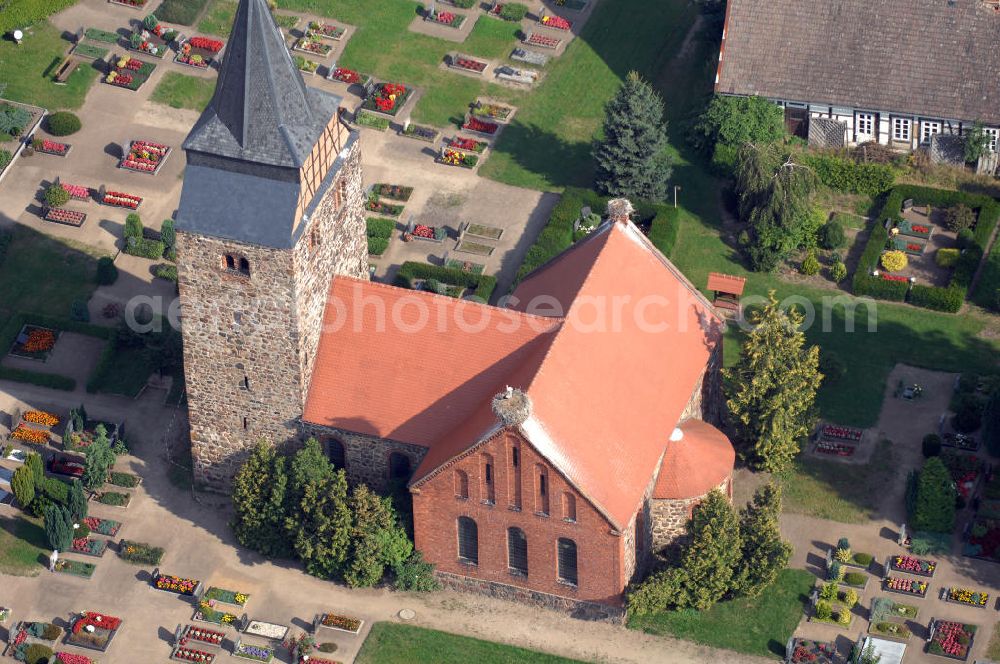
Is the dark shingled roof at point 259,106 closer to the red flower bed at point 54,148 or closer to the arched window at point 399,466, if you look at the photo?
the arched window at point 399,466

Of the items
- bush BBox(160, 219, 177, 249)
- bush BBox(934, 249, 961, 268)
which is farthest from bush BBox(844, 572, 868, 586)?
bush BBox(160, 219, 177, 249)

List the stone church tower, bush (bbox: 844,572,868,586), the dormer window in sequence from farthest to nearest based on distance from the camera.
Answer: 1. bush (bbox: 844,572,868,586)
2. the dormer window
3. the stone church tower

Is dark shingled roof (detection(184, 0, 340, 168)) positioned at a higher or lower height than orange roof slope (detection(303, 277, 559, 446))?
higher

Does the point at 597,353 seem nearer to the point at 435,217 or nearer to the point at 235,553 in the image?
A: the point at 235,553

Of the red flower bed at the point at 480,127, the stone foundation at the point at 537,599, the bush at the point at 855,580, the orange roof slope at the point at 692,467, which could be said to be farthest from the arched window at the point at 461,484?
the red flower bed at the point at 480,127

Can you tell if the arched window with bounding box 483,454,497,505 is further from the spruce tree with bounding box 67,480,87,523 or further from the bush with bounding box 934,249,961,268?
the bush with bounding box 934,249,961,268
